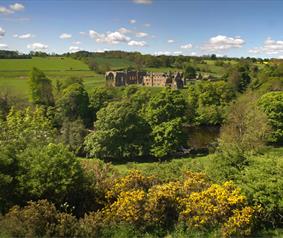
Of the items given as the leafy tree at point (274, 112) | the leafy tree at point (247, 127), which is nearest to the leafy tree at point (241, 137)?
the leafy tree at point (247, 127)

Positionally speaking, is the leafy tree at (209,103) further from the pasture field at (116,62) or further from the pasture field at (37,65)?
the pasture field at (116,62)

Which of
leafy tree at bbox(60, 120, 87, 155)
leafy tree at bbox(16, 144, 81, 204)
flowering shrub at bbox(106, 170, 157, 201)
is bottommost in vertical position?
leafy tree at bbox(60, 120, 87, 155)

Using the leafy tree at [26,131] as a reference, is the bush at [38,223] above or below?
above

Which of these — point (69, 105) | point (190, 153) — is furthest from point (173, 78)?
point (190, 153)

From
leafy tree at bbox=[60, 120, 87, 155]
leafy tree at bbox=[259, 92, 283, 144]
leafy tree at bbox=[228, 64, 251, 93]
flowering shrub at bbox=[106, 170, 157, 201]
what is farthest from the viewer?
leafy tree at bbox=[228, 64, 251, 93]

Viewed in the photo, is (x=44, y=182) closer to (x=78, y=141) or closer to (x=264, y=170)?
(x=264, y=170)

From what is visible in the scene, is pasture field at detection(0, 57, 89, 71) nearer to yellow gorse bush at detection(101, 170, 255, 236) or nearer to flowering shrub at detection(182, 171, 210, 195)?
flowering shrub at detection(182, 171, 210, 195)

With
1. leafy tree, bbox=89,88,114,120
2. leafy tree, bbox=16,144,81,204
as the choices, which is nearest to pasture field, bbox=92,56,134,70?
leafy tree, bbox=89,88,114,120
